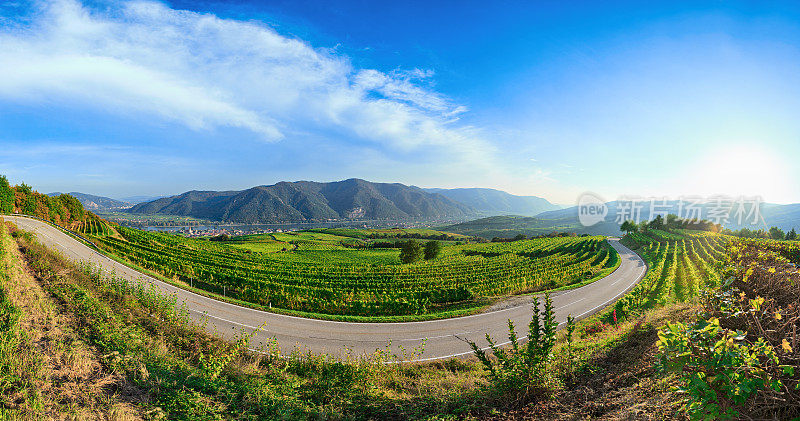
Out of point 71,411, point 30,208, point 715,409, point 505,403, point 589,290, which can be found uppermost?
point 30,208

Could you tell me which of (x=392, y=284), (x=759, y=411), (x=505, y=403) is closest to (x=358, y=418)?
(x=505, y=403)

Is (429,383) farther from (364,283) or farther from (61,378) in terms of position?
(364,283)

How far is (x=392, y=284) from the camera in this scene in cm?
2867

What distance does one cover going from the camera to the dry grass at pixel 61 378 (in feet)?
13.9

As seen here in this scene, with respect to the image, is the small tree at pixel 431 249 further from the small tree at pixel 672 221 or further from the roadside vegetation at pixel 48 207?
the small tree at pixel 672 221

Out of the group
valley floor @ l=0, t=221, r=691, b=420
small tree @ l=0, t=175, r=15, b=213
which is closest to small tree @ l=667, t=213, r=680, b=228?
valley floor @ l=0, t=221, r=691, b=420

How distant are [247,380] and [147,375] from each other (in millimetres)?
1865

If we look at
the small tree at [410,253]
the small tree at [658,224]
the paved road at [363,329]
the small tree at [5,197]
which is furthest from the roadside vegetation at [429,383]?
the small tree at [658,224]

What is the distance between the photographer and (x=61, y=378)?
5.01 meters

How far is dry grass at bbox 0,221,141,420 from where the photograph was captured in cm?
424

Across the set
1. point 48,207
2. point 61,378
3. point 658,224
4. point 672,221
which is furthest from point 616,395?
point 672,221

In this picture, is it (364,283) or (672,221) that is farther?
(672,221)

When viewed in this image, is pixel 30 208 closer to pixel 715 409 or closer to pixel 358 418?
pixel 358 418

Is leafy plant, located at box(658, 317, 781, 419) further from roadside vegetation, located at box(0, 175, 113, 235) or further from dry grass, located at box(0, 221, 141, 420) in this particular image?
roadside vegetation, located at box(0, 175, 113, 235)
